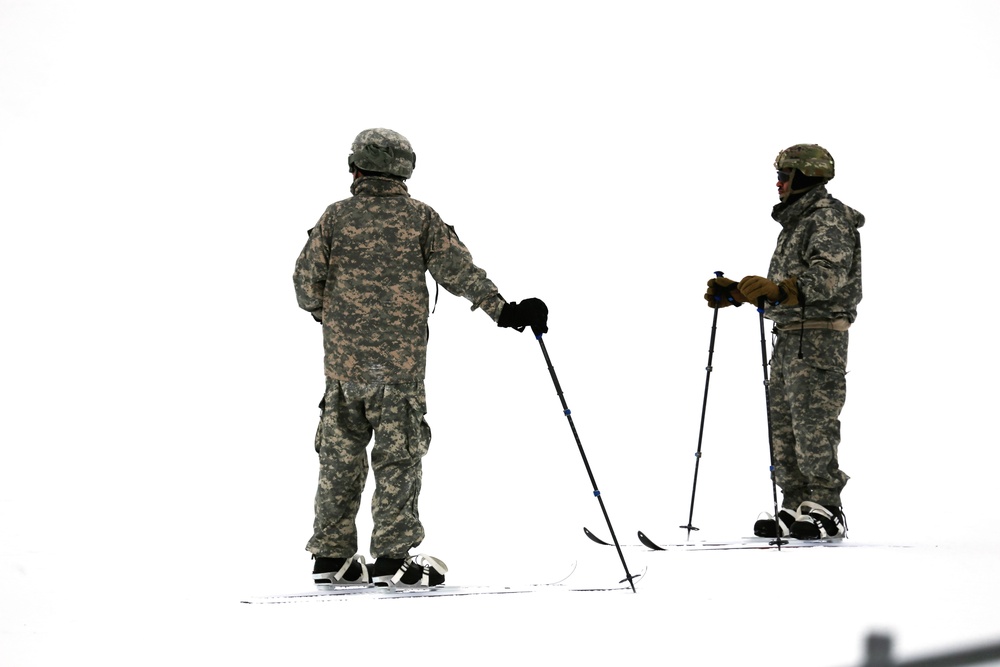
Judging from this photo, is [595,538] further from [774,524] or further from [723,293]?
[723,293]

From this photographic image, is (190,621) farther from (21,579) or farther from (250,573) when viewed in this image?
(21,579)

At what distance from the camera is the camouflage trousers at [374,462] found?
17.3 ft

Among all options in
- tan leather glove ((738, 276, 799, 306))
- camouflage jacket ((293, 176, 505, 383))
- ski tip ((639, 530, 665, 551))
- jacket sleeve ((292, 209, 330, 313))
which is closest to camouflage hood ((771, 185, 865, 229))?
tan leather glove ((738, 276, 799, 306))

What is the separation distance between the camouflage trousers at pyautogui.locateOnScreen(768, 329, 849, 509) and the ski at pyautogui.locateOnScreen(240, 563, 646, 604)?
67.6 inches

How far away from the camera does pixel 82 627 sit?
4688 mm

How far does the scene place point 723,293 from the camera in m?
6.47

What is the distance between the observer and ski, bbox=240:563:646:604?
508 centimetres

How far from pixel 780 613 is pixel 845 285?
2.41 meters

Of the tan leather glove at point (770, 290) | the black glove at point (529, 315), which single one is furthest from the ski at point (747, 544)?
the black glove at point (529, 315)

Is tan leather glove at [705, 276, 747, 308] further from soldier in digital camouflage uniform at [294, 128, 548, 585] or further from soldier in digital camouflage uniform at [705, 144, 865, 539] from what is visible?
soldier in digital camouflage uniform at [294, 128, 548, 585]

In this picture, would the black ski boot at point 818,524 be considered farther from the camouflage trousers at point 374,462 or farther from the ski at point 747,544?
the camouflage trousers at point 374,462

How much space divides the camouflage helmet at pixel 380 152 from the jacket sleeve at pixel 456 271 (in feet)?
0.95

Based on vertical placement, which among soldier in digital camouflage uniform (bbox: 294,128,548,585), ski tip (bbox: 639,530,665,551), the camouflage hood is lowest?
ski tip (bbox: 639,530,665,551)

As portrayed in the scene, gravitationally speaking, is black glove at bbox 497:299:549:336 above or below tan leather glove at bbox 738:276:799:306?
below
